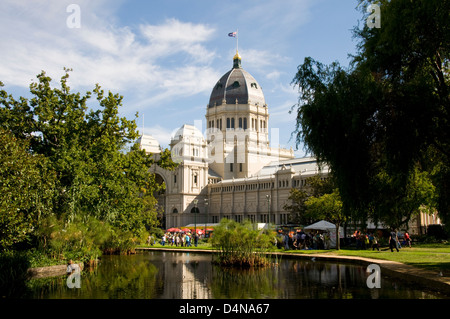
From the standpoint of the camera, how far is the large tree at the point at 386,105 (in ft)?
48.4

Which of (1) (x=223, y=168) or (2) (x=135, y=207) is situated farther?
(1) (x=223, y=168)

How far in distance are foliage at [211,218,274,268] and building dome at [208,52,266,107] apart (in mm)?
76005

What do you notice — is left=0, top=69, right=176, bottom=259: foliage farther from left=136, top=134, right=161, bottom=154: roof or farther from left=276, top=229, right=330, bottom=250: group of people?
left=136, top=134, right=161, bottom=154: roof

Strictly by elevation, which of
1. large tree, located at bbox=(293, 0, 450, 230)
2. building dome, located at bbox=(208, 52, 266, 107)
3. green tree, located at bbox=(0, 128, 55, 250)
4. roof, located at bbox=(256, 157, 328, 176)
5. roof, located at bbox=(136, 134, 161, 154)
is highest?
building dome, located at bbox=(208, 52, 266, 107)

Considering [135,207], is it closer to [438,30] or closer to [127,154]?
[127,154]

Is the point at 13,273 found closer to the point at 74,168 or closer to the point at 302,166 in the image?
the point at 74,168

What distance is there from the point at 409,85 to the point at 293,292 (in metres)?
7.88

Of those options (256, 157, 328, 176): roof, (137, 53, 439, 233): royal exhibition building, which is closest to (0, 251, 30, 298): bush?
(256, 157, 328, 176): roof

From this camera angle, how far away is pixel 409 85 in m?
14.9

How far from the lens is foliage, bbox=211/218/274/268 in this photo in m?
22.5

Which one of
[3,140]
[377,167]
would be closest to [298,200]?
[377,167]

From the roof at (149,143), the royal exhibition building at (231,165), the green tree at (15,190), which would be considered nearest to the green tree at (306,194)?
the royal exhibition building at (231,165)

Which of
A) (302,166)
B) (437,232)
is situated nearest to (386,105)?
(437,232)

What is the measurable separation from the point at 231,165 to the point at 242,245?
237 feet
